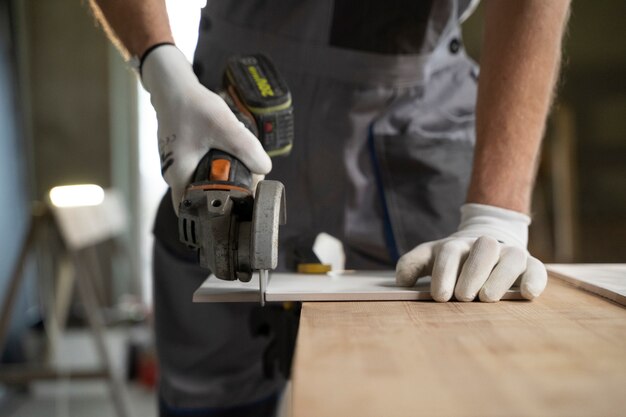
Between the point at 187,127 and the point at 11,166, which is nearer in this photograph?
the point at 187,127

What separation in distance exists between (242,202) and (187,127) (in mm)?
239

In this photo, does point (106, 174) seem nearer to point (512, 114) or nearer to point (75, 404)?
Answer: point (75, 404)

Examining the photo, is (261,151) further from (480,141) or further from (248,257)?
(480,141)

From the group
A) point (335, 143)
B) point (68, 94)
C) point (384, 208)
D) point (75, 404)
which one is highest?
point (68, 94)

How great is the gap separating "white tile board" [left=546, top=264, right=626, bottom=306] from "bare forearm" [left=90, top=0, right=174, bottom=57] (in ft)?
2.63

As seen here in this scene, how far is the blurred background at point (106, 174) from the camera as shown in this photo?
3701 mm

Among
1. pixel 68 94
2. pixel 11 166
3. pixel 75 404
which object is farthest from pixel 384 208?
pixel 68 94

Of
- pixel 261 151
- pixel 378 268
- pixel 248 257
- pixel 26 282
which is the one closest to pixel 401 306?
pixel 248 257

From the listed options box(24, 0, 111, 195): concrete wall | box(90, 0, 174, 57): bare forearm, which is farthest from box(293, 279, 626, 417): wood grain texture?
box(24, 0, 111, 195): concrete wall

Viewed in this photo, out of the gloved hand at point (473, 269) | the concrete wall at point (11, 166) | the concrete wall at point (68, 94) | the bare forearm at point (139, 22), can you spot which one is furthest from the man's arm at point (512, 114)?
the concrete wall at point (68, 94)

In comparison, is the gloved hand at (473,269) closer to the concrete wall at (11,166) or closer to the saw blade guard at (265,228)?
the saw blade guard at (265,228)

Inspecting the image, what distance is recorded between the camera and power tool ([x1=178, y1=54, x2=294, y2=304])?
767 millimetres

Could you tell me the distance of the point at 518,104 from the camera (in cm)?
104

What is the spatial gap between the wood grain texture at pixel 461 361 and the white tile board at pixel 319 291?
48mm
